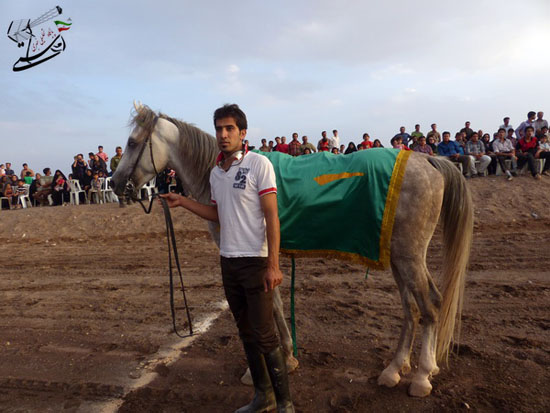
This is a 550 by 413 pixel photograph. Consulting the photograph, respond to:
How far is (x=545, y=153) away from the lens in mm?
12523

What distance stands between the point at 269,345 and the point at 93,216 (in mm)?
11605

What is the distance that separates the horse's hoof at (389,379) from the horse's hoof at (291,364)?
0.77m

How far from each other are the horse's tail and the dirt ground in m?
0.44

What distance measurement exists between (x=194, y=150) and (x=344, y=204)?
1.51m

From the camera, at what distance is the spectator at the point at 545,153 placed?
12.5 m

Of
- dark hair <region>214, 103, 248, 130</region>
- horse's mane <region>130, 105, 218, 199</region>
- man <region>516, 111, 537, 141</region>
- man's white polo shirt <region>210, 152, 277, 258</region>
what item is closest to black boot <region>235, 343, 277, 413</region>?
man's white polo shirt <region>210, 152, 277, 258</region>

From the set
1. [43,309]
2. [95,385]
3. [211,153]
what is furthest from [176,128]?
[43,309]

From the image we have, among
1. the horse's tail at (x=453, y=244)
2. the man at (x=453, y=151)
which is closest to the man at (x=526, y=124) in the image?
the man at (x=453, y=151)

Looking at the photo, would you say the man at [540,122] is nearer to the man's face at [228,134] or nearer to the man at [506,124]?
the man at [506,124]

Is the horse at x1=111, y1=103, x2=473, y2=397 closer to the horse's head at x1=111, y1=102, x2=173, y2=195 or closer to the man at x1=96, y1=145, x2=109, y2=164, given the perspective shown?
the horse's head at x1=111, y1=102, x2=173, y2=195

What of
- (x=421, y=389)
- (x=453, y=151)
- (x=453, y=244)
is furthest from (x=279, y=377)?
(x=453, y=151)

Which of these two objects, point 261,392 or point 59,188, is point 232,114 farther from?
point 59,188

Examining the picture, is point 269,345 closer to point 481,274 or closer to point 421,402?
point 421,402

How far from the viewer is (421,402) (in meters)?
3.13
